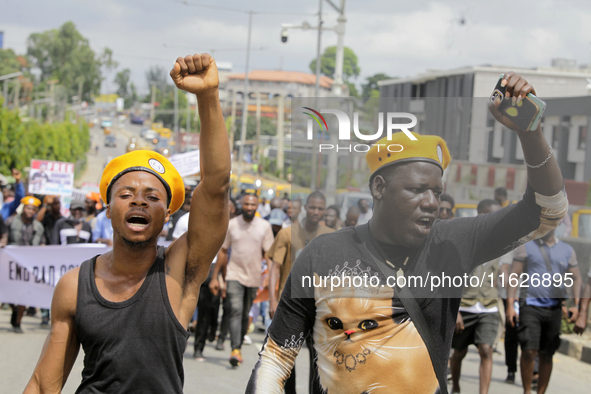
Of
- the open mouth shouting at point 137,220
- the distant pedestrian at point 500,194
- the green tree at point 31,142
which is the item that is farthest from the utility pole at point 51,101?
the open mouth shouting at point 137,220

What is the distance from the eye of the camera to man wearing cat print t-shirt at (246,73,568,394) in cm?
281

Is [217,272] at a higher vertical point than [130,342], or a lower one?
lower

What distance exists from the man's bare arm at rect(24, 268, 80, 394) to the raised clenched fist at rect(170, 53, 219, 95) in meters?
0.87

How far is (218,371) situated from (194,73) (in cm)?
601

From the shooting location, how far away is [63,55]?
307 ft

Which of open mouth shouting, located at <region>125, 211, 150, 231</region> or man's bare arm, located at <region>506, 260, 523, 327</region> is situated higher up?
open mouth shouting, located at <region>125, 211, 150, 231</region>

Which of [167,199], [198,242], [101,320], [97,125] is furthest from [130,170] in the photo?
[97,125]

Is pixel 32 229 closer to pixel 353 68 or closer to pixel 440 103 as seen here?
pixel 440 103

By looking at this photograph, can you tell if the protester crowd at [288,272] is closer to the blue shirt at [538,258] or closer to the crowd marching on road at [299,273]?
the blue shirt at [538,258]

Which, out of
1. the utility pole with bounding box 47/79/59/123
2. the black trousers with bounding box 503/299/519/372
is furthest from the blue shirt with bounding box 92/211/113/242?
the utility pole with bounding box 47/79/59/123

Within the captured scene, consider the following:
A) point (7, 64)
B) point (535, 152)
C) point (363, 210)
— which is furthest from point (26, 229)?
point (7, 64)

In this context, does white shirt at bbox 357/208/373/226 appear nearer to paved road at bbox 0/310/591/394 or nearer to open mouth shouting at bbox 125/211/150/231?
open mouth shouting at bbox 125/211/150/231

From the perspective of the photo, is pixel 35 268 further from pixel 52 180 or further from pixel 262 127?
pixel 262 127

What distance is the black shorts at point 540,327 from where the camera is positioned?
6738 millimetres
